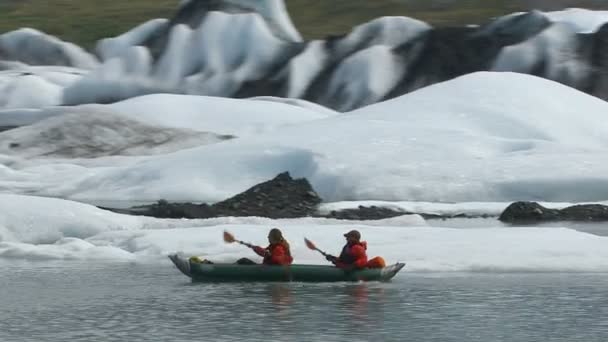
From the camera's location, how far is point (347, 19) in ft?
528

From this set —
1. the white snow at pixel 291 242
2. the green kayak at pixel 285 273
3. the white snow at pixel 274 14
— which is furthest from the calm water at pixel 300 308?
the white snow at pixel 274 14

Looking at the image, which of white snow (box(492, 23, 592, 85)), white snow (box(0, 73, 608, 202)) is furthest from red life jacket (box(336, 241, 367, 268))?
white snow (box(492, 23, 592, 85))

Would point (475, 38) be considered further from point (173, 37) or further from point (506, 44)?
point (173, 37)

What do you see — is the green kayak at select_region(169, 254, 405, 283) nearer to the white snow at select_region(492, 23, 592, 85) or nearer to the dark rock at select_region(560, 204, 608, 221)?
the dark rock at select_region(560, 204, 608, 221)

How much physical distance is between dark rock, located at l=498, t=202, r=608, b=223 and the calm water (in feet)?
47.7

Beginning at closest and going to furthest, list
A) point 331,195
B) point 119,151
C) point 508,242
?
point 508,242 → point 331,195 → point 119,151

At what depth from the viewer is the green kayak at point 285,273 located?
24922 mm

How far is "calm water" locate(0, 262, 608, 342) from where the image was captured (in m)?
19.7

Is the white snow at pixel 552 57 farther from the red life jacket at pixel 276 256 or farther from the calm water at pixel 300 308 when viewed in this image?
the red life jacket at pixel 276 256

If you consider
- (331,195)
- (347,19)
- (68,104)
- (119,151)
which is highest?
(347,19)

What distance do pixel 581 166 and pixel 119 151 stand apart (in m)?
29.5

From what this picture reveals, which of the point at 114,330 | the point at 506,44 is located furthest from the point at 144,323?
the point at 506,44

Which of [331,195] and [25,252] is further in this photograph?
[331,195]

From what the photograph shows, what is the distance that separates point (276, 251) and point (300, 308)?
306 centimetres
